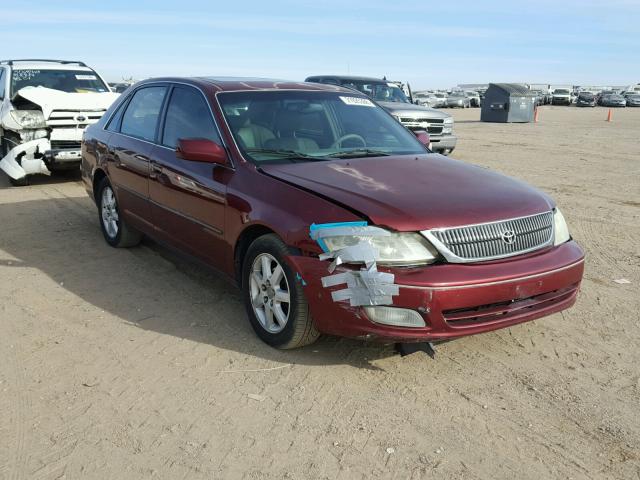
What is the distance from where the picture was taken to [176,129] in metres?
5.06

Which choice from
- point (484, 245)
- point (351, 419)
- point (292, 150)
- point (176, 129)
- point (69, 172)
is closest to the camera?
point (351, 419)

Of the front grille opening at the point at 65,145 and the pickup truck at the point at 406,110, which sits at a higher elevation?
the pickup truck at the point at 406,110

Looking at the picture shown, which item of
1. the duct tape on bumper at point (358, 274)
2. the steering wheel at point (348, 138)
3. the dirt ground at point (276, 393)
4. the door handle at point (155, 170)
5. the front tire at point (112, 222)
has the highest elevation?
the steering wheel at point (348, 138)

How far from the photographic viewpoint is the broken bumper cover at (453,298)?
3342mm

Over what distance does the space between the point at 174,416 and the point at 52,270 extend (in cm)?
306

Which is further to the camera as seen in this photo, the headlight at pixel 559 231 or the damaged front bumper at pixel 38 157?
the damaged front bumper at pixel 38 157

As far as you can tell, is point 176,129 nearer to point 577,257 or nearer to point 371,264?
point 371,264

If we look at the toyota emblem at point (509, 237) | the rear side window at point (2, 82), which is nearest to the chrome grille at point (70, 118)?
the rear side window at point (2, 82)

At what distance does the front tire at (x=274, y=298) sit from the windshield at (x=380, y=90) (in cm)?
1088

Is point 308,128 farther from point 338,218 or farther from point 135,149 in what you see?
point 135,149

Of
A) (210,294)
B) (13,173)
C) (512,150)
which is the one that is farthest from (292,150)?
(512,150)

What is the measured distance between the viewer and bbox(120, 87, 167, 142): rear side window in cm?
543

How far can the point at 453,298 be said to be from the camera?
Result: 132 inches

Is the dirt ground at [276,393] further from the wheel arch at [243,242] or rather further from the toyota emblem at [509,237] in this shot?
the toyota emblem at [509,237]
